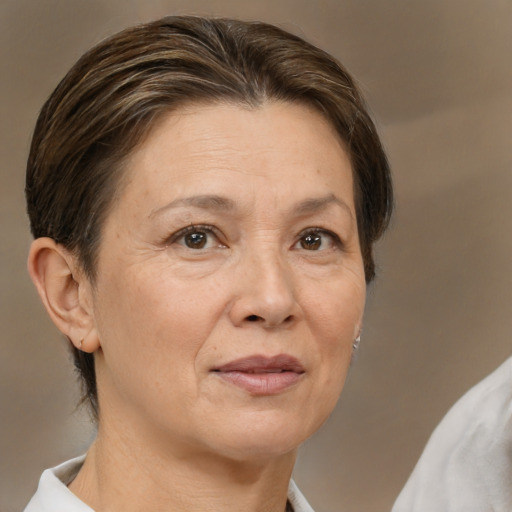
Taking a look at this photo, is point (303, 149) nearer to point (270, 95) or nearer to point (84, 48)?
point (270, 95)

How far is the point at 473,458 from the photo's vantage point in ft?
6.73

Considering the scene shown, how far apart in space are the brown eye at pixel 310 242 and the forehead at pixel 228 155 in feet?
0.25

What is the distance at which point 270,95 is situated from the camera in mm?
1925

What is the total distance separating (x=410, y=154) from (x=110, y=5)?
84 cm

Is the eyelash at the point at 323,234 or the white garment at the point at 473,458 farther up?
the eyelash at the point at 323,234

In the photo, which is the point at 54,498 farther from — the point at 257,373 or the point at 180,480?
the point at 257,373

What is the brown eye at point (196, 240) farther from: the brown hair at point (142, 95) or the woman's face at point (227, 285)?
the brown hair at point (142, 95)

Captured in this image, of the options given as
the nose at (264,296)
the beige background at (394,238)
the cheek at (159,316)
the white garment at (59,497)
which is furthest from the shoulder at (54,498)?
the beige background at (394,238)

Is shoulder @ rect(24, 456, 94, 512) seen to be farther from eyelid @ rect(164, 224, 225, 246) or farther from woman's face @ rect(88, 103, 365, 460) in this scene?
eyelid @ rect(164, 224, 225, 246)

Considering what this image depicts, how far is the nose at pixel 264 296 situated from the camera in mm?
1776

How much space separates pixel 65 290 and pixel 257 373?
0.39 metres

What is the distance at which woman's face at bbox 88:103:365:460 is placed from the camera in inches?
71.4

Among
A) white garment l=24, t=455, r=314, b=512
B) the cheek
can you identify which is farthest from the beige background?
the cheek

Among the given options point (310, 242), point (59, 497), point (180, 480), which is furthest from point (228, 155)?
point (59, 497)
